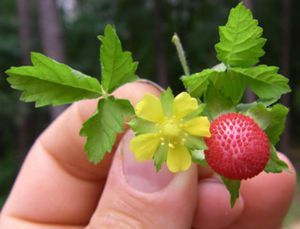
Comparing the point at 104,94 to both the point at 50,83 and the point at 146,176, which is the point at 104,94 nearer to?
the point at 50,83

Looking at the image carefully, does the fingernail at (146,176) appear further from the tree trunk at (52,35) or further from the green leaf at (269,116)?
the tree trunk at (52,35)

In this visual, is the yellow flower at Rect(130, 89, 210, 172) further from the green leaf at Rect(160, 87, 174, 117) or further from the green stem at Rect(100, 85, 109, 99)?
the green stem at Rect(100, 85, 109, 99)

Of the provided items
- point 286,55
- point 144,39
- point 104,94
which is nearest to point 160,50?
point 144,39

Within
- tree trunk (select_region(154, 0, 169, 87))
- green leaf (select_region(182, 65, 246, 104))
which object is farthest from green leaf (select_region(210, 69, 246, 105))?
tree trunk (select_region(154, 0, 169, 87))

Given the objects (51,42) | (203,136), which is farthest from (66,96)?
(51,42)

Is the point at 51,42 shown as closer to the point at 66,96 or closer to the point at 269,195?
the point at 269,195

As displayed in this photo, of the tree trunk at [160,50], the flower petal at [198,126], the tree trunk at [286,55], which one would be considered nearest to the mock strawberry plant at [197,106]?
the flower petal at [198,126]
